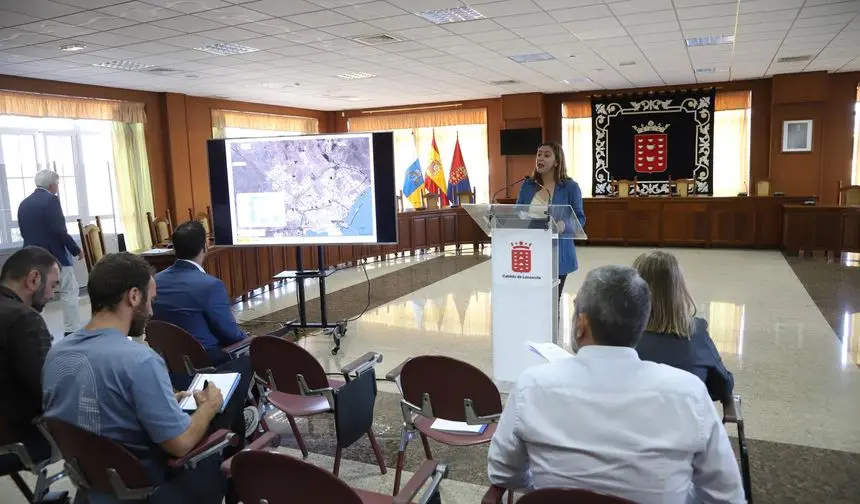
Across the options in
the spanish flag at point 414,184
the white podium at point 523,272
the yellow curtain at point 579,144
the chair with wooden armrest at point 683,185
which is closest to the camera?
the white podium at point 523,272

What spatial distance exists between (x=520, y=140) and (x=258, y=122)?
535cm

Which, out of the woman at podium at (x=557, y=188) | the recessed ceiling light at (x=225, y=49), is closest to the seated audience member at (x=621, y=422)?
the woman at podium at (x=557, y=188)

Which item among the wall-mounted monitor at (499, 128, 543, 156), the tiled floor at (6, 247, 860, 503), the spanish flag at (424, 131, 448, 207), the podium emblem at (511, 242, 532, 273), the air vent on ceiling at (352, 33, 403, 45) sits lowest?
the tiled floor at (6, 247, 860, 503)

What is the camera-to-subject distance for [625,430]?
131 centimetres

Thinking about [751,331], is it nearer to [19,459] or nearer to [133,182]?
[19,459]

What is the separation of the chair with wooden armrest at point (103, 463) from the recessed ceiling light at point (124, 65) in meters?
6.91

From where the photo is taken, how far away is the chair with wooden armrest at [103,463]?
1.68 metres

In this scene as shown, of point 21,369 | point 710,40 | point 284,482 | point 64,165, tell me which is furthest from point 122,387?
point 64,165

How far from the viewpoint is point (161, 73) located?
325 inches

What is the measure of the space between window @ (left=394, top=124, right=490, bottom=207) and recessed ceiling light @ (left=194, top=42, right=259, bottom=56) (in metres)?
6.28

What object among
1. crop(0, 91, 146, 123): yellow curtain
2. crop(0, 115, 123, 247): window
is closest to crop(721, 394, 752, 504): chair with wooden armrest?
crop(0, 115, 123, 247): window

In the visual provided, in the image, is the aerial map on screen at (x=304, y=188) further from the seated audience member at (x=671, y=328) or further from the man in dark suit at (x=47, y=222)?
the seated audience member at (x=671, y=328)

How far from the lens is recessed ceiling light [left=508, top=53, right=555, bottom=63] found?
316 inches

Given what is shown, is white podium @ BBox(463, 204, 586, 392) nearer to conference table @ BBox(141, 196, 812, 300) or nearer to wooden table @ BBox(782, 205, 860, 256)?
conference table @ BBox(141, 196, 812, 300)
